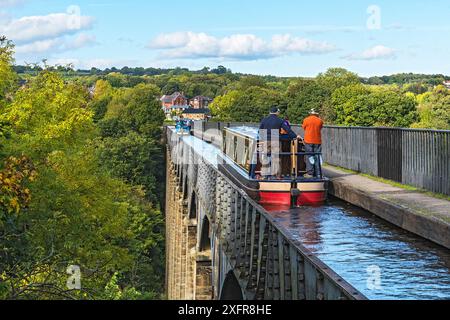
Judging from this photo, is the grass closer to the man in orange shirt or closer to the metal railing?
A: the metal railing

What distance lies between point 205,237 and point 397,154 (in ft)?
28.6

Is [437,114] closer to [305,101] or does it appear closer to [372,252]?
[305,101]

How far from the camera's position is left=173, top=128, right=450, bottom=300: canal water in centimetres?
846

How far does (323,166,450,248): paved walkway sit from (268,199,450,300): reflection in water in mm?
164

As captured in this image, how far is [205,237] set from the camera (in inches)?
1020

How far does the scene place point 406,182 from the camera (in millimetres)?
18453

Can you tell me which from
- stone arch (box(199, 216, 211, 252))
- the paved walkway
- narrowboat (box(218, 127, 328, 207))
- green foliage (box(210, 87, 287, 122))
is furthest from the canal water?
green foliage (box(210, 87, 287, 122))

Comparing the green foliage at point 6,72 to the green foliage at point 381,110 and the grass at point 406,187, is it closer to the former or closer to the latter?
the grass at point 406,187

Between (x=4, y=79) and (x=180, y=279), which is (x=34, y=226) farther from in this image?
(x=180, y=279)

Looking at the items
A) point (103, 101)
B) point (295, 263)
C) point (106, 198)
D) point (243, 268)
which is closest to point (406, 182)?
point (243, 268)

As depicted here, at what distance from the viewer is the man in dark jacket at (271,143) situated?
1712cm

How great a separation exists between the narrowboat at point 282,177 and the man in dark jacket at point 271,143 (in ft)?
0.07

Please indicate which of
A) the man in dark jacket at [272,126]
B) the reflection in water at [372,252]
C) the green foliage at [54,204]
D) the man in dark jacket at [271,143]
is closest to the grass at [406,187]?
the reflection in water at [372,252]

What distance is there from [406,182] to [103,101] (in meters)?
118
